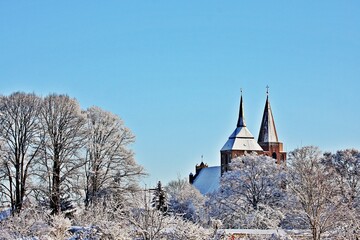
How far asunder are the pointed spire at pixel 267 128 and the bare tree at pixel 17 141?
49816 mm

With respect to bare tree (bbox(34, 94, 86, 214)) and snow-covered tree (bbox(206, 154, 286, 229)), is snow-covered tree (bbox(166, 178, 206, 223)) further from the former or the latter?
bare tree (bbox(34, 94, 86, 214))

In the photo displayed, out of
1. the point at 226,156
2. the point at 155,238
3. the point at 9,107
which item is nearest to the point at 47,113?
the point at 9,107

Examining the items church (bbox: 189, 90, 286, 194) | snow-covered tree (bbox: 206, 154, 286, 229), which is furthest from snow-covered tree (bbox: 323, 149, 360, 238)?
church (bbox: 189, 90, 286, 194)

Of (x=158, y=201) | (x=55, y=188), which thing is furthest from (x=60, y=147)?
(x=158, y=201)

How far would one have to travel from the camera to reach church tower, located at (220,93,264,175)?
7888 centimetres

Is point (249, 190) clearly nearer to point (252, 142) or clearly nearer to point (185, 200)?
point (185, 200)

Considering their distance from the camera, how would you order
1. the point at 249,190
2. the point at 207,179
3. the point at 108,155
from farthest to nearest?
the point at 207,179 → the point at 249,190 → the point at 108,155

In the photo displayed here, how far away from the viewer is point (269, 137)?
83750 millimetres

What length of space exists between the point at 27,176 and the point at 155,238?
16191 millimetres

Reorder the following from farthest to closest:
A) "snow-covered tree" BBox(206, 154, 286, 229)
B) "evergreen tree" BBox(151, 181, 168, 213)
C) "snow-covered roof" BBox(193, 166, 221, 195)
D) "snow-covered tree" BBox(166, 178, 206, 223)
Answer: "snow-covered roof" BBox(193, 166, 221, 195) < "snow-covered tree" BBox(166, 178, 206, 223) < "snow-covered tree" BBox(206, 154, 286, 229) < "evergreen tree" BBox(151, 181, 168, 213)

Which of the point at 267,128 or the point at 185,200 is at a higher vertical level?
the point at 267,128

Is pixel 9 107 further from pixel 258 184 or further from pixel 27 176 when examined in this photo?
pixel 258 184

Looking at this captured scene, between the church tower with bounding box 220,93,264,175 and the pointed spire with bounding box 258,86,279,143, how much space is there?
12.0 feet

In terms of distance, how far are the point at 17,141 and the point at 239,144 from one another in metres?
45.8
